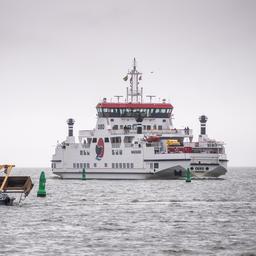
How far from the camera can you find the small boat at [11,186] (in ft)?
220

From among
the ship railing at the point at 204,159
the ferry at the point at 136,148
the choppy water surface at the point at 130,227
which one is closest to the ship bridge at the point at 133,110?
the ferry at the point at 136,148

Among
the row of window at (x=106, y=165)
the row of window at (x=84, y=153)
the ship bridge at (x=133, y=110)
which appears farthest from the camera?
the ship bridge at (x=133, y=110)

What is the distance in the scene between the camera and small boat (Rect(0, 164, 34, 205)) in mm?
67037

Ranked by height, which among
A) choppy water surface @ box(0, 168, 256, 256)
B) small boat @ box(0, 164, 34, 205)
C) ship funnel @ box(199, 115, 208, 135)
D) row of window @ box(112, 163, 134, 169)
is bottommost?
choppy water surface @ box(0, 168, 256, 256)

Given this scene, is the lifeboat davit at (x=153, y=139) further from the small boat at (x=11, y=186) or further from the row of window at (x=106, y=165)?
the small boat at (x=11, y=186)

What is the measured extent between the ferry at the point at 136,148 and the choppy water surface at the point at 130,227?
41145 millimetres

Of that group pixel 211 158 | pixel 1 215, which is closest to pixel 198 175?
pixel 211 158

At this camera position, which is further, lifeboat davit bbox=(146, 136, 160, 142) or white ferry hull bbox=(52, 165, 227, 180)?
lifeboat davit bbox=(146, 136, 160, 142)

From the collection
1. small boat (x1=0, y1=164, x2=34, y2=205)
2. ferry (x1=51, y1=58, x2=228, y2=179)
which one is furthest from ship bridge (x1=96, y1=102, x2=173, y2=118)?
small boat (x1=0, y1=164, x2=34, y2=205)

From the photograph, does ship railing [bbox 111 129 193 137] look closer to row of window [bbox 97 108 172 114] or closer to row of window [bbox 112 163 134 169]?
row of window [bbox 112 163 134 169]

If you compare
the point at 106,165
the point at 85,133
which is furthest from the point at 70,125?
the point at 106,165

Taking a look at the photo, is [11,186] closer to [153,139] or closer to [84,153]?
[153,139]

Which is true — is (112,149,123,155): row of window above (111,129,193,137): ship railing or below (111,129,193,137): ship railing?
below

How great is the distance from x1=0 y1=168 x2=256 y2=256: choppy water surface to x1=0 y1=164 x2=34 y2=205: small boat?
128cm
